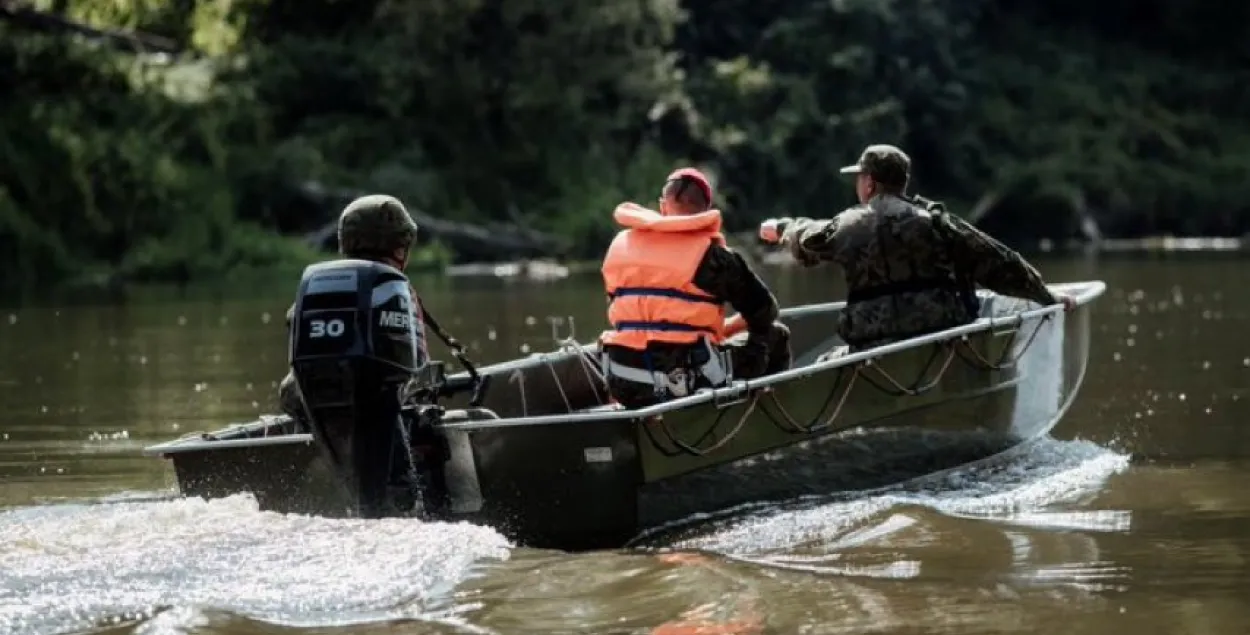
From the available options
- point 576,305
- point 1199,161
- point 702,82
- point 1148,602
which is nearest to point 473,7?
point 702,82

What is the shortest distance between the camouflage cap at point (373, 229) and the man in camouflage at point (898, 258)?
2.34 meters

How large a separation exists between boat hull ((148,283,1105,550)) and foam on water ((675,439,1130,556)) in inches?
4.4

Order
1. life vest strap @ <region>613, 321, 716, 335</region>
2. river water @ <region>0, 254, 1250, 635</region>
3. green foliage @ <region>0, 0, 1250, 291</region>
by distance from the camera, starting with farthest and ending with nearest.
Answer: green foliage @ <region>0, 0, 1250, 291</region> < life vest strap @ <region>613, 321, 716, 335</region> < river water @ <region>0, 254, 1250, 635</region>

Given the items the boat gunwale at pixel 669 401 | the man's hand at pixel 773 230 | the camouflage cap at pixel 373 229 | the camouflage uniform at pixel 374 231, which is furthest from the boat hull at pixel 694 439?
the man's hand at pixel 773 230

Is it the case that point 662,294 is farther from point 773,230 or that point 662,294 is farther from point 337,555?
point 337,555

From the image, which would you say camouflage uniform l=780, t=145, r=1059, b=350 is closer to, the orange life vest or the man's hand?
the man's hand

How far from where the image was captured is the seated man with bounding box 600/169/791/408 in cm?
719

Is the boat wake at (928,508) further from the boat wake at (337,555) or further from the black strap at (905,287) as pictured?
the black strap at (905,287)

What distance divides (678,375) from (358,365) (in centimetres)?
149

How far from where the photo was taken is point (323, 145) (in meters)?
30.8

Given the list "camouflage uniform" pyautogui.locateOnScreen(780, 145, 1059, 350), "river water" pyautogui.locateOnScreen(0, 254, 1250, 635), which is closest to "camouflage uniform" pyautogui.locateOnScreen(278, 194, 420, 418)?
"river water" pyautogui.locateOnScreen(0, 254, 1250, 635)

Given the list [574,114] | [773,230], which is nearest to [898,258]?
[773,230]

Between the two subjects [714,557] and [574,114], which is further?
[574,114]

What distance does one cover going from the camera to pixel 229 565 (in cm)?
574
